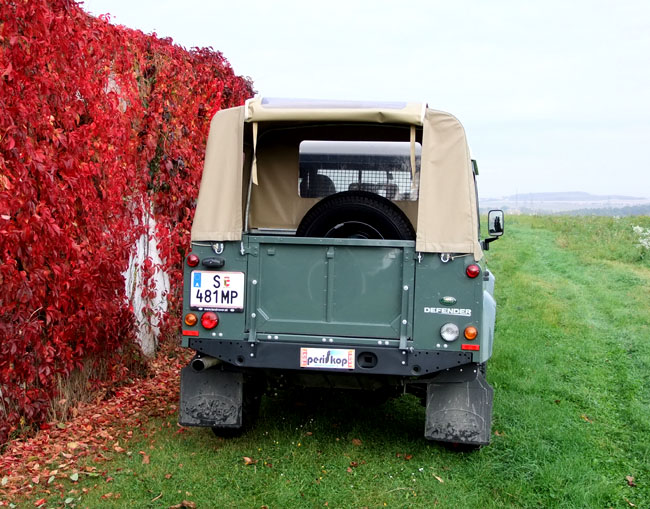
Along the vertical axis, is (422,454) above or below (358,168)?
below

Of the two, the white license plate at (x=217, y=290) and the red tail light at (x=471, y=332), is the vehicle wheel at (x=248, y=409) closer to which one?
the white license plate at (x=217, y=290)

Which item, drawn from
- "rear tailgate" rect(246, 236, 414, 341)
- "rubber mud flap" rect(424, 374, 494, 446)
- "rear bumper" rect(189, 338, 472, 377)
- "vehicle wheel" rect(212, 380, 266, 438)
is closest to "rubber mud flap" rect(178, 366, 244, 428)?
"vehicle wheel" rect(212, 380, 266, 438)

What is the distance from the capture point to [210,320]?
5.02 metres

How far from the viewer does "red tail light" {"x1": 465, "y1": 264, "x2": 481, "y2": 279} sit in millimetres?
4754

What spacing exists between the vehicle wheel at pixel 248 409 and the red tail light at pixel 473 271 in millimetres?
1978

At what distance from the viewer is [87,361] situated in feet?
20.8

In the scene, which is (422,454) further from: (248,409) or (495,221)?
(495,221)

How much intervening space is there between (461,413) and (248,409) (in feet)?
5.60

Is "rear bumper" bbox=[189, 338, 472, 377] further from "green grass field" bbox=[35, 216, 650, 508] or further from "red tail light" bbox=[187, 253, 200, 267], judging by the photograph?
"green grass field" bbox=[35, 216, 650, 508]

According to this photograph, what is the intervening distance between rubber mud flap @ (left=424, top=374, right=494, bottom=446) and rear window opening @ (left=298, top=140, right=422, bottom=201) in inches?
81.1

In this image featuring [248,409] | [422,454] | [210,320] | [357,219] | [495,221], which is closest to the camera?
[210,320]

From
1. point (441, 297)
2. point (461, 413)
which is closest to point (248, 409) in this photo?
point (461, 413)

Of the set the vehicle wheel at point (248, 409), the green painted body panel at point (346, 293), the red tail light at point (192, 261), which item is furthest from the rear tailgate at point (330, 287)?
the vehicle wheel at point (248, 409)

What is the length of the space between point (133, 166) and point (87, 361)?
6.54ft
